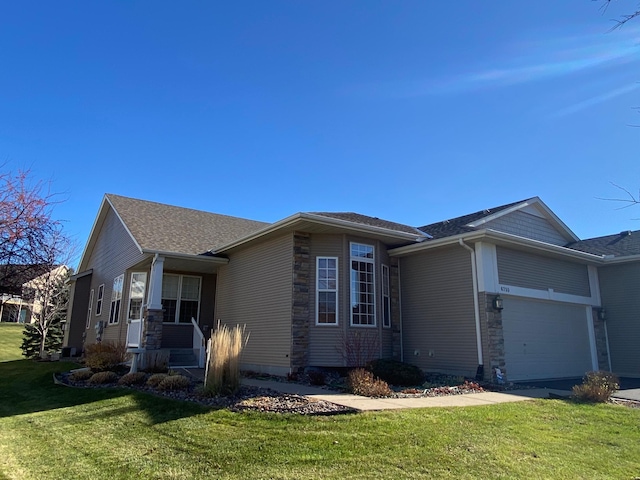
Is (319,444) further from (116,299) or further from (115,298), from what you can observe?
(115,298)

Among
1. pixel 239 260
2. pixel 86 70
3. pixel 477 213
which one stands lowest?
pixel 239 260

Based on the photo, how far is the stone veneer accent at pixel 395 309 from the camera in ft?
41.0

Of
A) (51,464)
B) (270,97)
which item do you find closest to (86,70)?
(270,97)

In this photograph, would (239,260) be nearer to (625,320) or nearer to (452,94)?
(452,94)

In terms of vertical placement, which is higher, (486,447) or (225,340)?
(225,340)

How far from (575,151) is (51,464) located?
8.53 m

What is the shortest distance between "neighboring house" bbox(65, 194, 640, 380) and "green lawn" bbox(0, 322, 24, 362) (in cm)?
1141

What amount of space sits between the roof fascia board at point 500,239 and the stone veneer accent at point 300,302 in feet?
9.49

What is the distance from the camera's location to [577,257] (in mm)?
13695

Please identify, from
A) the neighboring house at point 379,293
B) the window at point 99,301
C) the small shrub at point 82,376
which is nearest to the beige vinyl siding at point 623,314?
the neighboring house at point 379,293

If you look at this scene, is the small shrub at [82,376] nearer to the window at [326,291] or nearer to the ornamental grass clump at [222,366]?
the ornamental grass clump at [222,366]

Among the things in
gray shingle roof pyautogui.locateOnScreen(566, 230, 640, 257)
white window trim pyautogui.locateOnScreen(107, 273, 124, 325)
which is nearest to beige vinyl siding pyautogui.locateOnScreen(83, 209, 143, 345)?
white window trim pyautogui.locateOnScreen(107, 273, 124, 325)

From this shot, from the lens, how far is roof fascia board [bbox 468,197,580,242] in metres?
13.3

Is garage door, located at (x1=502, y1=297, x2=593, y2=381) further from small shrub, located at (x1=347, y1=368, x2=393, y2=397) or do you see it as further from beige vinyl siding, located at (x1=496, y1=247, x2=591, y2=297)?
small shrub, located at (x1=347, y1=368, x2=393, y2=397)
